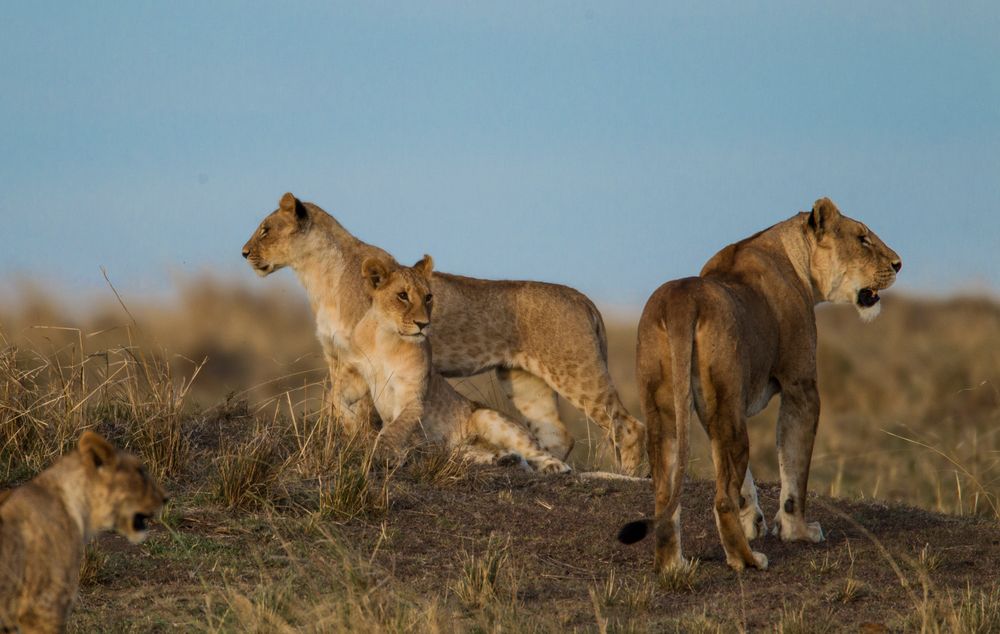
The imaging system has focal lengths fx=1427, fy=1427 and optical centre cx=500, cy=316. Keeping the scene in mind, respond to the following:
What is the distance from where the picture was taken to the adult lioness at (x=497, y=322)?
9.66 meters

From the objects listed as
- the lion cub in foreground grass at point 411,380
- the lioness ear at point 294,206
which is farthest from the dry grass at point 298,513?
the lioness ear at point 294,206

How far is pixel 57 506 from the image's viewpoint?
427cm

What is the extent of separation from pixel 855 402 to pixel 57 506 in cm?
1541

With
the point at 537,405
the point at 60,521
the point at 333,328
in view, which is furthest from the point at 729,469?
the point at 537,405

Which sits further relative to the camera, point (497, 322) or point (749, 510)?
point (497, 322)

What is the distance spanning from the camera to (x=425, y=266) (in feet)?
29.8

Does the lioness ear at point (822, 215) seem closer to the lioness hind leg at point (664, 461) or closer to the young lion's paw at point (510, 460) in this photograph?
the lioness hind leg at point (664, 461)

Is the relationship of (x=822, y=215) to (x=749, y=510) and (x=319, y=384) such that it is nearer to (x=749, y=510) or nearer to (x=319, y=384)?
(x=749, y=510)

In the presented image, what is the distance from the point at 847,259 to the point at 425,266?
287 cm

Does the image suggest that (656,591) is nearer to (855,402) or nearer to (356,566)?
(356,566)

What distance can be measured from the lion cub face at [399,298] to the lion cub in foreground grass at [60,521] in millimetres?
4332

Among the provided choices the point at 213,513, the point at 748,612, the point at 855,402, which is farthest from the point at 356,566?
the point at 855,402

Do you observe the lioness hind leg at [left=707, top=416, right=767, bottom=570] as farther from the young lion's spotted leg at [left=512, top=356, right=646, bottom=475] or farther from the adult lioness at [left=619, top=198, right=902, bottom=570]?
the young lion's spotted leg at [left=512, top=356, right=646, bottom=475]

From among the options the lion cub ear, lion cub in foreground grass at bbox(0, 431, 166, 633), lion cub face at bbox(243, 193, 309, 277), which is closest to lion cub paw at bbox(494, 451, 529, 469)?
lion cub face at bbox(243, 193, 309, 277)
